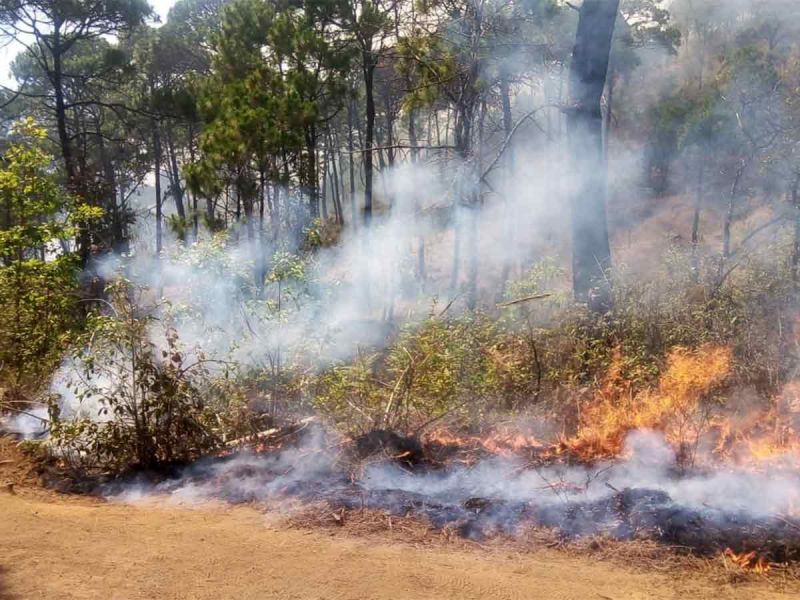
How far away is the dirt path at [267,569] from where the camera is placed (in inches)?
145

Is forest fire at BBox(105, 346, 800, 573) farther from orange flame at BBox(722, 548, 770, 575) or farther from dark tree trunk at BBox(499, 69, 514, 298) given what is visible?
dark tree trunk at BBox(499, 69, 514, 298)

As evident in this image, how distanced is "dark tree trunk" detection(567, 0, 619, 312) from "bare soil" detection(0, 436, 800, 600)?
4.39 meters

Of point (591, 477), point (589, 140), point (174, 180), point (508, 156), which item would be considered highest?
point (589, 140)

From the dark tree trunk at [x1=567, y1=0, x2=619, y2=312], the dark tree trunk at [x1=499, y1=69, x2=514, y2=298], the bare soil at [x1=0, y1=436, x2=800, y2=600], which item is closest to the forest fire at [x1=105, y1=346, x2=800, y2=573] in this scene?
the bare soil at [x1=0, y1=436, x2=800, y2=600]

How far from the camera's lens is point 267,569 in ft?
13.0

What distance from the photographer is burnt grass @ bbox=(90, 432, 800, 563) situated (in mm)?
3971

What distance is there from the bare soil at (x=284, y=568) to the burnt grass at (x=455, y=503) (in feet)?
0.80

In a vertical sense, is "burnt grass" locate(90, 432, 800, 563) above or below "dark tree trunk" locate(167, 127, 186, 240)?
below

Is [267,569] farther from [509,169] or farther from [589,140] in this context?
[509,169]

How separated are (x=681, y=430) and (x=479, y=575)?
A: 6.43ft

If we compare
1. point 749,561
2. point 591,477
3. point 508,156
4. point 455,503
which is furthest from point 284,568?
point 508,156

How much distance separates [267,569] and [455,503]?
1.47 metres

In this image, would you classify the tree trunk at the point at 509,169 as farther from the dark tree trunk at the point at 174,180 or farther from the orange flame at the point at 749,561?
the dark tree trunk at the point at 174,180

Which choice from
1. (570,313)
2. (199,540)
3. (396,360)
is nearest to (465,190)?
(570,313)
